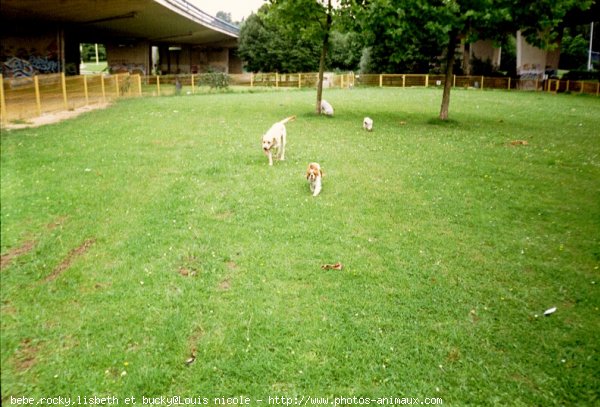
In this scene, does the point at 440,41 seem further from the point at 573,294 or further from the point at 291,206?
the point at 573,294

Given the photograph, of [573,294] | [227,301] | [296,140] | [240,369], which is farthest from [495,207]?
[296,140]

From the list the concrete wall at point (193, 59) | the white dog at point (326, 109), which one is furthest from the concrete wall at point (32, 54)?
the concrete wall at point (193, 59)

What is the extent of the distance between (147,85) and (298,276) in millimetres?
37192

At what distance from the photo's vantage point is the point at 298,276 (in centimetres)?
587

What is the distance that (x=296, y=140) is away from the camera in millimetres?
14117

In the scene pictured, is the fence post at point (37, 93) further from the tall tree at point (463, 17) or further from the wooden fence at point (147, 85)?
the tall tree at point (463, 17)

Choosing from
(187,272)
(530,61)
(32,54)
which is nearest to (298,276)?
(187,272)

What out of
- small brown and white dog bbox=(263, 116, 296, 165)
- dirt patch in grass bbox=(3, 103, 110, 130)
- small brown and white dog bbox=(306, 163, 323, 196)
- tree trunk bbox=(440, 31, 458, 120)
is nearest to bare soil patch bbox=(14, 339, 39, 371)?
small brown and white dog bbox=(306, 163, 323, 196)

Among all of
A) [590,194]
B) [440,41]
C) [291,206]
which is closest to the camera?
[291,206]

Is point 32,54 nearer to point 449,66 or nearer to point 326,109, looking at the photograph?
point 326,109

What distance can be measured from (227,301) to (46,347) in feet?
6.14

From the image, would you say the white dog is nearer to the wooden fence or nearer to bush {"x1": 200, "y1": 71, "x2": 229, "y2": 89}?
the wooden fence

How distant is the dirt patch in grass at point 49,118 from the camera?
50.9 ft

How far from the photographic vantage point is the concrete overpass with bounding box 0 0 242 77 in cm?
2520
